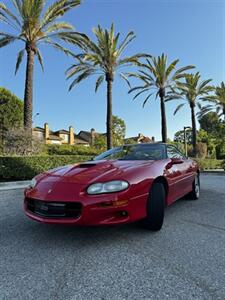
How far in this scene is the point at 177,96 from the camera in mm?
25281

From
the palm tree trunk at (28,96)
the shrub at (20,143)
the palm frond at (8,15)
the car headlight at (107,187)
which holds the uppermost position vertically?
the palm frond at (8,15)

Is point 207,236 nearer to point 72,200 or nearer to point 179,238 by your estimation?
point 179,238

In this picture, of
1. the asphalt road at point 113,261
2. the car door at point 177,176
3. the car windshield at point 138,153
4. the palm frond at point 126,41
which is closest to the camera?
the asphalt road at point 113,261

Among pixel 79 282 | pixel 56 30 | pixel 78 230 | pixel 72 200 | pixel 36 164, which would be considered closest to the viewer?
pixel 79 282

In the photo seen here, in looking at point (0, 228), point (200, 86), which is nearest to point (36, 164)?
point (0, 228)

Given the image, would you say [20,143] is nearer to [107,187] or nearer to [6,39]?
[6,39]

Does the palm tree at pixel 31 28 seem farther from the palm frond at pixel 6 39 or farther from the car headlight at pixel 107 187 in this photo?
the car headlight at pixel 107 187

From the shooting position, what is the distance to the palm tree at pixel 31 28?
44.4 feet

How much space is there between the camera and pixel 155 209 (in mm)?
3359

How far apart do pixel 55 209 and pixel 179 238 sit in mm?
1597

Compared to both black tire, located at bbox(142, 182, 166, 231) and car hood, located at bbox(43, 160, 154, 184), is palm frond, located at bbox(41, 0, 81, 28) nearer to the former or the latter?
car hood, located at bbox(43, 160, 154, 184)

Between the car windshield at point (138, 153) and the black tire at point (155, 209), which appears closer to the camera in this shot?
the black tire at point (155, 209)

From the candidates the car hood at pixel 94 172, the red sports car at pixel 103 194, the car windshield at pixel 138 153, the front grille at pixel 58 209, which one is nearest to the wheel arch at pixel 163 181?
the red sports car at pixel 103 194

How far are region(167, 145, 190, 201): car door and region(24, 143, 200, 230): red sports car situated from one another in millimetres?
102
